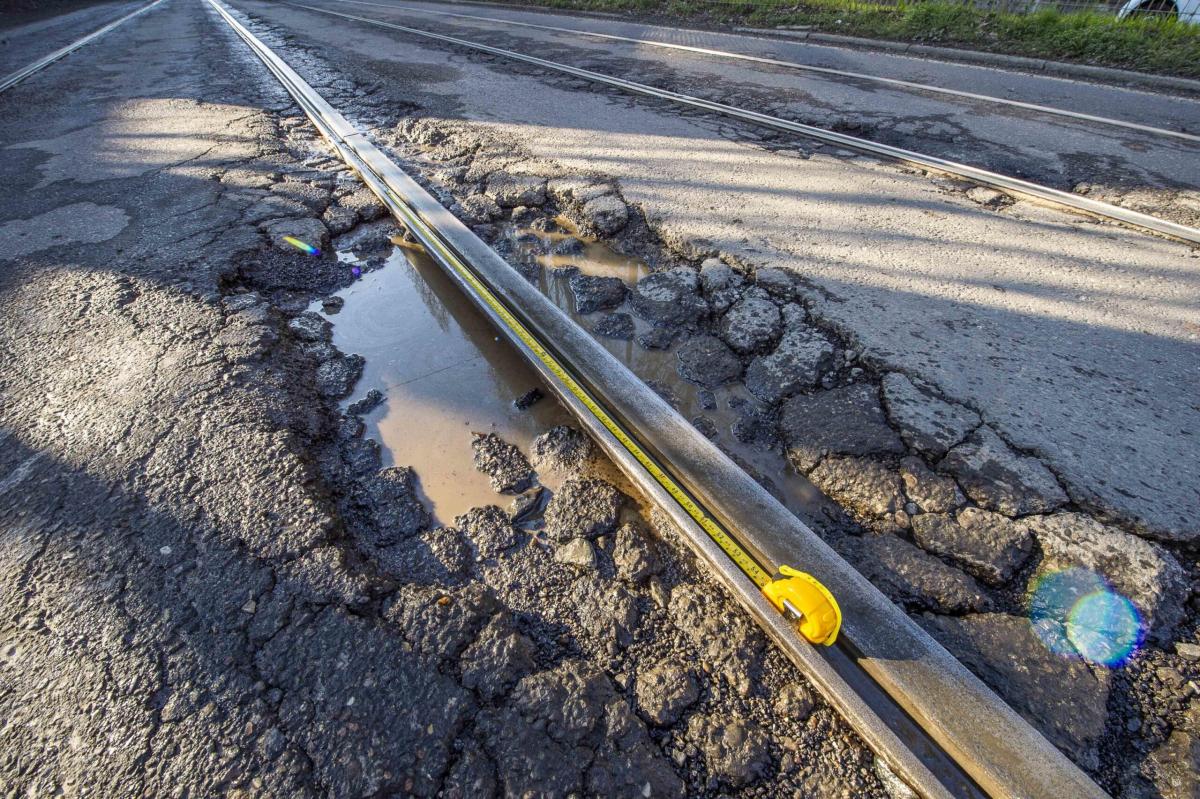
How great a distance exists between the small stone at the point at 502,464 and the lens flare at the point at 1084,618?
5.10 ft

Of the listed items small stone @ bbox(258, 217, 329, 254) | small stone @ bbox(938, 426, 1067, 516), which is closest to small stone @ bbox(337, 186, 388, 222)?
small stone @ bbox(258, 217, 329, 254)

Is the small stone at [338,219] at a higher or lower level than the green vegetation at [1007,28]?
lower

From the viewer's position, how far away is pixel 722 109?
4926 millimetres

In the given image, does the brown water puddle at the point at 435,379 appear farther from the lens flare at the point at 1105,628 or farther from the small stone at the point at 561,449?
the lens flare at the point at 1105,628

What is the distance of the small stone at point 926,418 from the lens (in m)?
1.91

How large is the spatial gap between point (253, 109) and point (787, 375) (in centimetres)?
629

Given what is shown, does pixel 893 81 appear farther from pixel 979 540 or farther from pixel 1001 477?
pixel 979 540

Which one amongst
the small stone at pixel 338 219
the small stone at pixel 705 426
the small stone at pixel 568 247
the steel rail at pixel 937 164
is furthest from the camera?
the small stone at pixel 338 219

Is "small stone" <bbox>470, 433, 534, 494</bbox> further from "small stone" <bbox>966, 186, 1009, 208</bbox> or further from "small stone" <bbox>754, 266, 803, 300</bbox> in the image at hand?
"small stone" <bbox>966, 186, 1009, 208</bbox>

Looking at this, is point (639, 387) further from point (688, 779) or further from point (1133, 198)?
point (1133, 198)

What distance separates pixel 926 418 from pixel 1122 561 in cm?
66

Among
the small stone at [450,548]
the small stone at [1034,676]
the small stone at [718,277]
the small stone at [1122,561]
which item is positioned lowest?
the small stone at [450,548]

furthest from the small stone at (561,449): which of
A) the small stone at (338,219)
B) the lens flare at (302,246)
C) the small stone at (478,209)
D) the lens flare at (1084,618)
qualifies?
the small stone at (338,219)

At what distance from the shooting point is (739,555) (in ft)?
5.11
